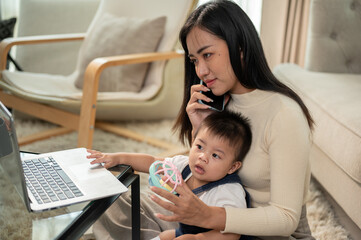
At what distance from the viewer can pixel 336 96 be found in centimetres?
208

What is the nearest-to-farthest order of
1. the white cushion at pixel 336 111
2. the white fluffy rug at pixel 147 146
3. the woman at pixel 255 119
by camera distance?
the woman at pixel 255 119, the white cushion at pixel 336 111, the white fluffy rug at pixel 147 146

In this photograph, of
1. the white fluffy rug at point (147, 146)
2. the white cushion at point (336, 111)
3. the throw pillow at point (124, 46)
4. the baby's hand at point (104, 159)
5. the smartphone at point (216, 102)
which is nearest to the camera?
the baby's hand at point (104, 159)

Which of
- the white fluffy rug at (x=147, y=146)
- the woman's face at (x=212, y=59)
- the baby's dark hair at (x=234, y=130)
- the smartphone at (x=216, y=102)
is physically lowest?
A: the white fluffy rug at (x=147, y=146)

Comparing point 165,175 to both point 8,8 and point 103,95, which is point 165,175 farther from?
point 8,8

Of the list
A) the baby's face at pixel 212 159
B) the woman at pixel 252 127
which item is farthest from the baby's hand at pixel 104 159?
the baby's face at pixel 212 159

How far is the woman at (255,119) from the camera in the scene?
3.89 feet

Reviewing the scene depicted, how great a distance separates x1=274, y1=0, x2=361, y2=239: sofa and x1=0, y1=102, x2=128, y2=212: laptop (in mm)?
697

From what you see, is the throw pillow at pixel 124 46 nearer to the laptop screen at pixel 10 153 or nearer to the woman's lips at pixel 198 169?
the woman's lips at pixel 198 169

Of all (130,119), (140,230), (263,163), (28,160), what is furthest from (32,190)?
(130,119)

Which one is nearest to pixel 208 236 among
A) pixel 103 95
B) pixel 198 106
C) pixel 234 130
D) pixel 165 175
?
pixel 165 175

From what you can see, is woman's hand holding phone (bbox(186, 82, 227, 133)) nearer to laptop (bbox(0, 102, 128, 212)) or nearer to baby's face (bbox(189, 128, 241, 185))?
baby's face (bbox(189, 128, 241, 185))

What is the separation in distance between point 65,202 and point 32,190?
110 millimetres

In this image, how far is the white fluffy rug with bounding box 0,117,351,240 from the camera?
1888 millimetres

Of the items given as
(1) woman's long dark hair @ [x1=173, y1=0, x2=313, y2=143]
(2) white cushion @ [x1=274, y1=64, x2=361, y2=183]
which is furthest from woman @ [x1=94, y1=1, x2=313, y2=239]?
(2) white cushion @ [x1=274, y1=64, x2=361, y2=183]
